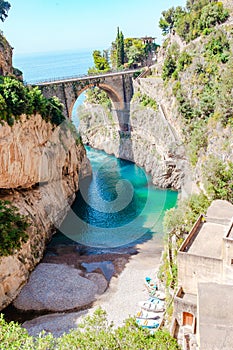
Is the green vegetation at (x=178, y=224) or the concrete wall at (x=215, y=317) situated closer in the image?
the concrete wall at (x=215, y=317)

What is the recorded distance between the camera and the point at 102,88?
46938 mm

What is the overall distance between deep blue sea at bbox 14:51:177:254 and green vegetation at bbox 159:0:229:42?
701 inches

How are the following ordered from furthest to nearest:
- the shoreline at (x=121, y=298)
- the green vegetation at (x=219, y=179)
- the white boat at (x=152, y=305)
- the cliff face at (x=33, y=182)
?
1. the green vegetation at (x=219, y=179)
2. the cliff face at (x=33, y=182)
3. the white boat at (x=152, y=305)
4. the shoreline at (x=121, y=298)

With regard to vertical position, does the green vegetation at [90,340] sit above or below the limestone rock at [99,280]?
above

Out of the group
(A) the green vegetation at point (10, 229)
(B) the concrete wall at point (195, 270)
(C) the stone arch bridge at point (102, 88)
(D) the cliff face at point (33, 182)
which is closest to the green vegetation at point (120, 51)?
(C) the stone arch bridge at point (102, 88)

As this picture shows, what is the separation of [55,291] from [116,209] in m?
13.7

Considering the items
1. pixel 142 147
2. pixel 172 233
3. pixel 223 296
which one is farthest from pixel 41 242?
pixel 142 147

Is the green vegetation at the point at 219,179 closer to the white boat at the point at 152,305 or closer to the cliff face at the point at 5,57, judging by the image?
the white boat at the point at 152,305

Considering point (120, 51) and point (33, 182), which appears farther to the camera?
point (120, 51)

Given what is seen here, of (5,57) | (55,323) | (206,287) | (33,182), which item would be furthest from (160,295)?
(5,57)

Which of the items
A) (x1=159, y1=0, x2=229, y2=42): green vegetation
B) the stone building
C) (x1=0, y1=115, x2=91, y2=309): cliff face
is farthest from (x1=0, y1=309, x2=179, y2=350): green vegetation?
(x1=159, y1=0, x2=229, y2=42): green vegetation

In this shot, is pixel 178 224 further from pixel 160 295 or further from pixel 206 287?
pixel 206 287

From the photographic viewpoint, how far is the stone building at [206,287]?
979 centimetres

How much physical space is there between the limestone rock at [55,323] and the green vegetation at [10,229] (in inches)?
175
